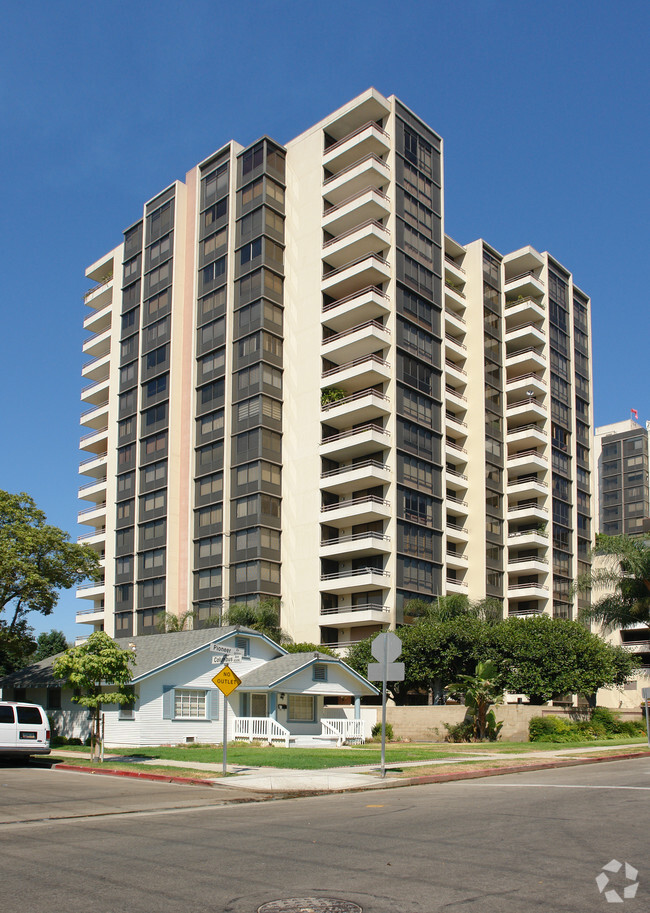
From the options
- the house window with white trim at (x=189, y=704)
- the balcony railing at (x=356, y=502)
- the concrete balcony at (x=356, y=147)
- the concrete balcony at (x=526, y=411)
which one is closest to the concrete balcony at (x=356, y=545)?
the balcony railing at (x=356, y=502)

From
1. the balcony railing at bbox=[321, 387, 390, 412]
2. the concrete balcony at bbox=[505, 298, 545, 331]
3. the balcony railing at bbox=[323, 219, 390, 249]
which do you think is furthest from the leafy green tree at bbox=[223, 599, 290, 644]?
the concrete balcony at bbox=[505, 298, 545, 331]

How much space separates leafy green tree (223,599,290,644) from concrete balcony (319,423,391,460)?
1178 cm

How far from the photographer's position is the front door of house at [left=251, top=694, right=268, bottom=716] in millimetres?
42000

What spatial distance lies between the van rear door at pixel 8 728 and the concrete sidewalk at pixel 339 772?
278 centimetres

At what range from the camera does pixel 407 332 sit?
66.6 m

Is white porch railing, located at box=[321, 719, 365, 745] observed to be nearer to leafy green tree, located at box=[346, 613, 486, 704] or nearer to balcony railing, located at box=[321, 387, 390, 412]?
leafy green tree, located at box=[346, 613, 486, 704]

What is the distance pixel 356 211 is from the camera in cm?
6569

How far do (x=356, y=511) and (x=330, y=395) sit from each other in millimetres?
9580

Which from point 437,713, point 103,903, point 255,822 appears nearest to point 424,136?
point 437,713

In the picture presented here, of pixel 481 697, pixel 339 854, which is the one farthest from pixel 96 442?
pixel 339 854

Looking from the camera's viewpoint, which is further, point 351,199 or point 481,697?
point 351,199

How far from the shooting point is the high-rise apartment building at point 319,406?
2483 inches

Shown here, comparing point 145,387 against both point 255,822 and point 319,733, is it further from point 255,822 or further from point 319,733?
point 255,822

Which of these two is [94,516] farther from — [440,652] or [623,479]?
[623,479]
